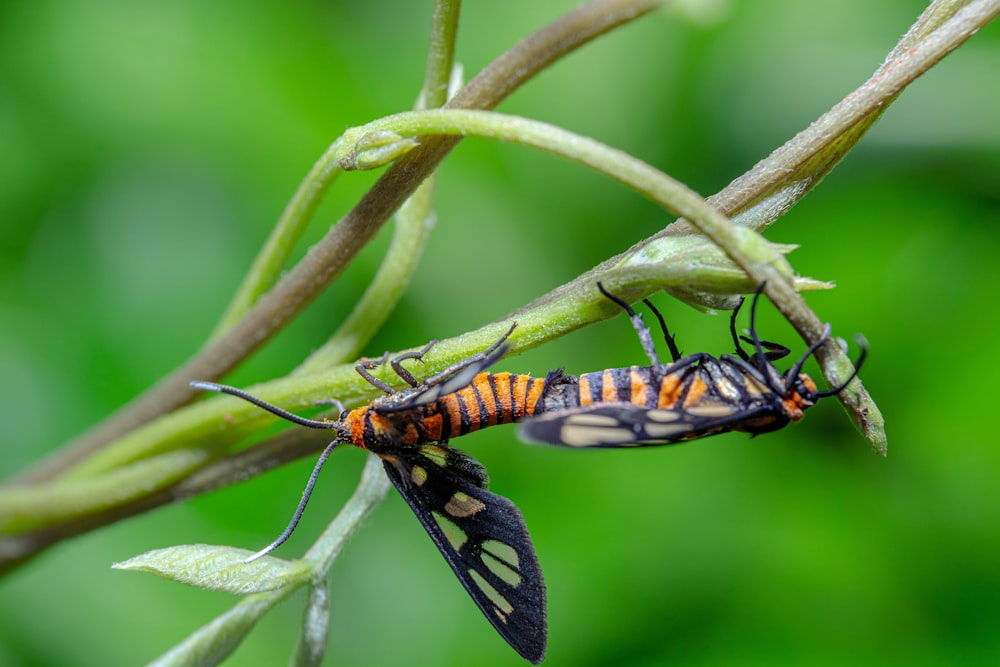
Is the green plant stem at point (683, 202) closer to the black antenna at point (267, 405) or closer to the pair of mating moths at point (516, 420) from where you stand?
the pair of mating moths at point (516, 420)

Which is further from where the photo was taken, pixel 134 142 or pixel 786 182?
pixel 134 142

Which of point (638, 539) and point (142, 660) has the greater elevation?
point (142, 660)

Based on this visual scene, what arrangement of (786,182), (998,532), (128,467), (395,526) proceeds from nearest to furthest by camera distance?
(786,182) < (128,467) < (998,532) < (395,526)

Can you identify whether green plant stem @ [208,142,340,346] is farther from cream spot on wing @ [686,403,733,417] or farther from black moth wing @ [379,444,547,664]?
cream spot on wing @ [686,403,733,417]

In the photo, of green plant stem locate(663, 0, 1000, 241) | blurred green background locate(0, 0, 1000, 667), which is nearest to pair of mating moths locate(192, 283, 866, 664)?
green plant stem locate(663, 0, 1000, 241)

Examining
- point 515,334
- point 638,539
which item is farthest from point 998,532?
point 515,334

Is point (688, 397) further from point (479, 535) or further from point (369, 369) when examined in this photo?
point (369, 369)

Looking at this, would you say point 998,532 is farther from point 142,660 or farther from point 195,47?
point 195,47
